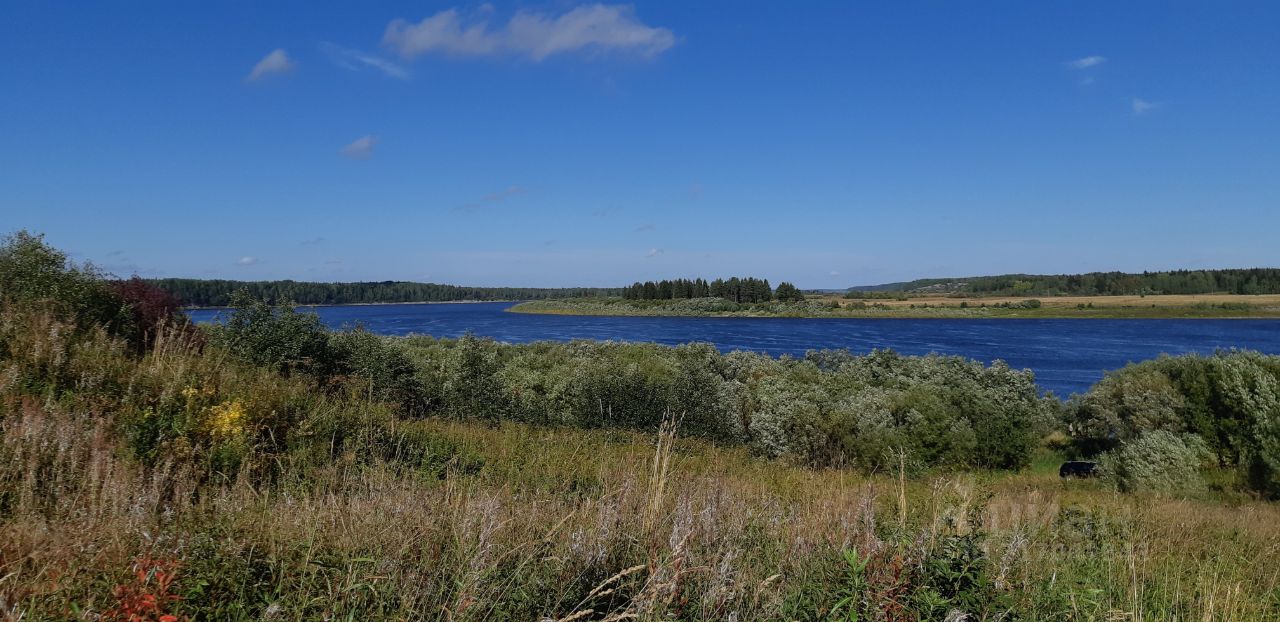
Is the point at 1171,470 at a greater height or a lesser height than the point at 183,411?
lesser

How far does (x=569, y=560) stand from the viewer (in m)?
2.99

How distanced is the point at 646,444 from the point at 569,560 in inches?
306

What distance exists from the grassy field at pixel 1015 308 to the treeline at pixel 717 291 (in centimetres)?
839

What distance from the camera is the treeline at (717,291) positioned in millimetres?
127562

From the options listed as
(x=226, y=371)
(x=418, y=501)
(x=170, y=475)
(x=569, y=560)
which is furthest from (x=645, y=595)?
(x=226, y=371)

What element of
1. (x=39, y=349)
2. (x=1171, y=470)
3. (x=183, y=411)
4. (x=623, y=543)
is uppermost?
(x=39, y=349)

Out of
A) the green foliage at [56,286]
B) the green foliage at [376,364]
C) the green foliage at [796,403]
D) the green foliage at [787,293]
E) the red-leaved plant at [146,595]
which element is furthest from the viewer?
the green foliage at [787,293]

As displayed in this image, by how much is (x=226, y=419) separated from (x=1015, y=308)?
414ft

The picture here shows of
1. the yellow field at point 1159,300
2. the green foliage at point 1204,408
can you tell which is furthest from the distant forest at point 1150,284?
the green foliage at point 1204,408

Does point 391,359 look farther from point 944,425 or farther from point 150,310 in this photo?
point 944,425

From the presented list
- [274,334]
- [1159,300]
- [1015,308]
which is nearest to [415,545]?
[274,334]

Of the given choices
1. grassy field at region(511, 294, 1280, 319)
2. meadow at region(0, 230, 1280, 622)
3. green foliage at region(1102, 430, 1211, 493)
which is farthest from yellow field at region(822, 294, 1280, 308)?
meadow at region(0, 230, 1280, 622)

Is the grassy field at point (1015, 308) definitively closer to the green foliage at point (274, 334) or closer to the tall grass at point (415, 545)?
the green foliage at point (274, 334)

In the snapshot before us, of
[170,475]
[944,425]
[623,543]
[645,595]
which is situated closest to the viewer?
[645,595]
